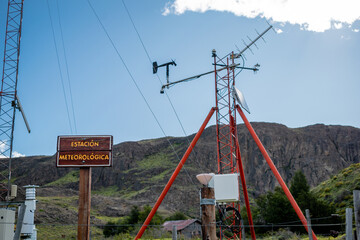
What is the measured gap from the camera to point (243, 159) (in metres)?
133

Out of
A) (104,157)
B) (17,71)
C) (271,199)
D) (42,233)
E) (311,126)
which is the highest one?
(311,126)

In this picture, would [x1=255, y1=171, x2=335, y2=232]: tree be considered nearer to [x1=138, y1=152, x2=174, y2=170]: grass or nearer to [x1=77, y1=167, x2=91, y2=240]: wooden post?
[x1=77, y1=167, x2=91, y2=240]: wooden post

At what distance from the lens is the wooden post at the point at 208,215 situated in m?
10.6

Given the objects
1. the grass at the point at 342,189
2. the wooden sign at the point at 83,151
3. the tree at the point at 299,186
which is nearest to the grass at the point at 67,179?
the tree at the point at 299,186

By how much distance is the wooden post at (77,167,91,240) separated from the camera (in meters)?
15.3

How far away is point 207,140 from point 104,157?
429 feet

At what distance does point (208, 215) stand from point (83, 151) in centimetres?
771

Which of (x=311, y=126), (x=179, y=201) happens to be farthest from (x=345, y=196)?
(x=311, y=126)

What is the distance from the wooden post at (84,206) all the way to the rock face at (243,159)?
8693 cm

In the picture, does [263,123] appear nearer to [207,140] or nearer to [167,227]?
[207,140]

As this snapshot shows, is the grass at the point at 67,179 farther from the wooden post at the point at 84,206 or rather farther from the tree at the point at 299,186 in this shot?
the wooden post at the point at 84,206

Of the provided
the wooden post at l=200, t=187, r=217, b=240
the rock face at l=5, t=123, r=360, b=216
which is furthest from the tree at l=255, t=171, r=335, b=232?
the rock face at l=5, t=123, r=360, b=216

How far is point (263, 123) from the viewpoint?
147000mm

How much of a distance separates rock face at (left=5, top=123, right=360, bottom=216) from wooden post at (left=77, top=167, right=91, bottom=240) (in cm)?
8693
